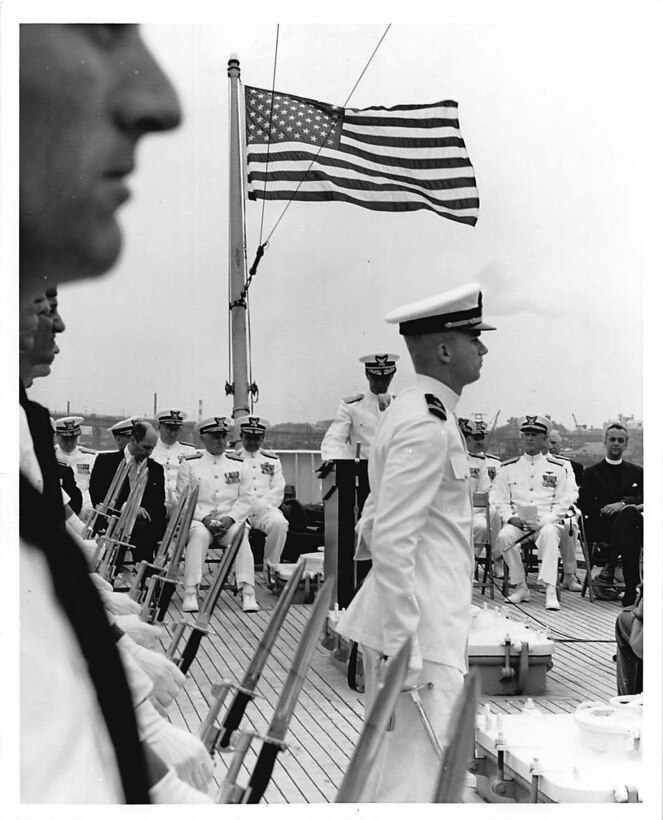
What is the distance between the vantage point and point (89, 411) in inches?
128

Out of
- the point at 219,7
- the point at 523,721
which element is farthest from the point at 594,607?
the point at 219,7

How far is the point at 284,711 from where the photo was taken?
1269mm

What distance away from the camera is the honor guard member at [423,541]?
7.80 feet

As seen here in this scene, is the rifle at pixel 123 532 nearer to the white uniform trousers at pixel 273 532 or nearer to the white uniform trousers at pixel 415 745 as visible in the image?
the white uniform trousers at pixel 415 745

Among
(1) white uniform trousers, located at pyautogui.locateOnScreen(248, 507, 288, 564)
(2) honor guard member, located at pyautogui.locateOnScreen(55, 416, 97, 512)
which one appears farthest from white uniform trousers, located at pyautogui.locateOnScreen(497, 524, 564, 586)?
(2) honor guard member, located at pyautogui.locateOnScreen(55, 416, 97, 512)

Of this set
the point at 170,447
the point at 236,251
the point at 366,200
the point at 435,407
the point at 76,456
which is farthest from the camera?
the point at 170,447

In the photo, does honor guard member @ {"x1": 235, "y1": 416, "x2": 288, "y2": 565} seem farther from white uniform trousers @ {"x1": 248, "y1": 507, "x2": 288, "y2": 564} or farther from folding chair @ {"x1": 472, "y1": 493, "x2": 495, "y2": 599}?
folding chair @ {"x1": 472, "y1": 493, "x2": 495, "y2": 599}

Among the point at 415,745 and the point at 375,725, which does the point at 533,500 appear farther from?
the point at 375,725

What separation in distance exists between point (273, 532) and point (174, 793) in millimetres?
6014

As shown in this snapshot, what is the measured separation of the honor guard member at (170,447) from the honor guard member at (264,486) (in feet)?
1.48

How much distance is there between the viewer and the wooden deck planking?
3.36 metres

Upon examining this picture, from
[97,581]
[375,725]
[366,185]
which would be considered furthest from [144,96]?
[366,185]

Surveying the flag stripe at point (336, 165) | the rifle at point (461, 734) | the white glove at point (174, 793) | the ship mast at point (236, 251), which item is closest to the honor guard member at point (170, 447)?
the ship mast at point (236, 251)
